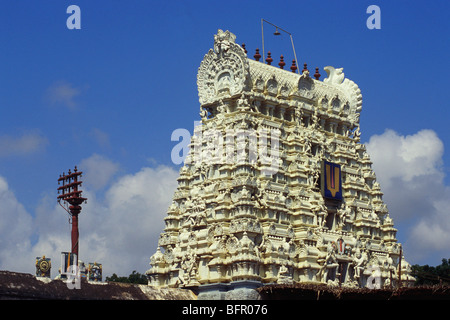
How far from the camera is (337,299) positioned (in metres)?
51.9

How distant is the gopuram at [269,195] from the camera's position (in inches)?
2254

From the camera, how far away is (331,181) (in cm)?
6488

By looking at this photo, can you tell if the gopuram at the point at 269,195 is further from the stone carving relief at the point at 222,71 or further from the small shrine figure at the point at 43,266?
the small shrine figure at the point at 43,266

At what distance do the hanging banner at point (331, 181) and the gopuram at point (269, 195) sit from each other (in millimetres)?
101

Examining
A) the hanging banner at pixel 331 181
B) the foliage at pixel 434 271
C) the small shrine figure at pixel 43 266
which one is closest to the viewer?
the small shrine figure at pixel 43 266

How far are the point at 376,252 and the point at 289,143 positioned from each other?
11824 millimetres

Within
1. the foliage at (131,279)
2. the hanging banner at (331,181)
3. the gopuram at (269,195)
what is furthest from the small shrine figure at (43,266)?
the foliage at (131,279)

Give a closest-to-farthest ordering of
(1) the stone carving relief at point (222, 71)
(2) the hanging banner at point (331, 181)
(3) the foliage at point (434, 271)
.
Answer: (1) the stone carving relief at point (222, 71)
(2) the hanging banner at point (331, 181)
(3) the foliage at point (434, 271)

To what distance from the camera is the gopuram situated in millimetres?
57250

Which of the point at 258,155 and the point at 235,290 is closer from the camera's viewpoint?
the point at 235,290

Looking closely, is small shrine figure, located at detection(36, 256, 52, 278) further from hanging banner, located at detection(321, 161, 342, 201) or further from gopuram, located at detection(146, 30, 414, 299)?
hanging banner, located at detection(321, 161, 342, 201)

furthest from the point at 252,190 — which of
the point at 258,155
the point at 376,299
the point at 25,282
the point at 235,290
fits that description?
the point at 25,282
